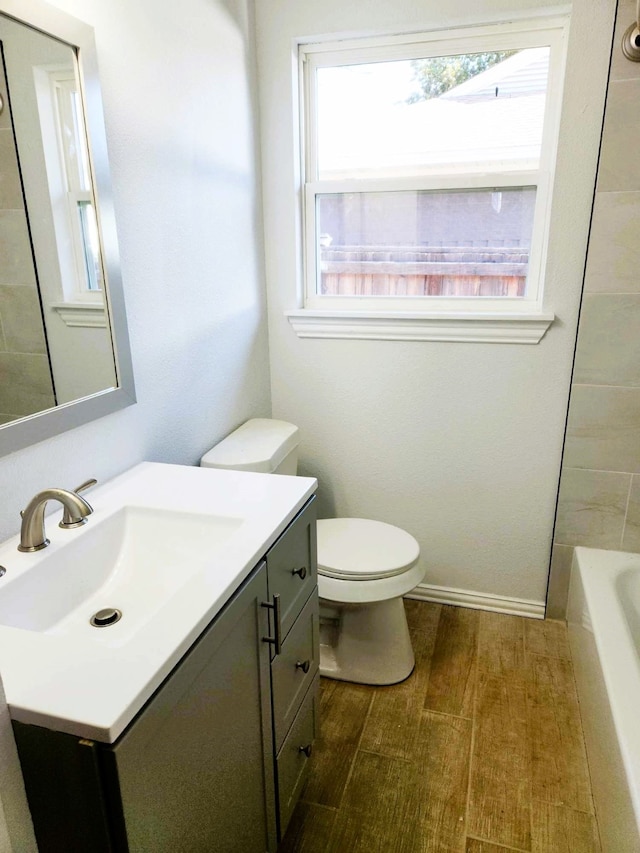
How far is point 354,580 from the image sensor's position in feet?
5.95

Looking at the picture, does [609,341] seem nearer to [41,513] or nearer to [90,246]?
[90,246]

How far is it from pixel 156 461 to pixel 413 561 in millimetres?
886

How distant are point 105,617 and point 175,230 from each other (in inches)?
41.9

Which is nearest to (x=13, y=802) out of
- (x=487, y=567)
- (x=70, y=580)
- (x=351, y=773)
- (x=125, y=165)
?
(x=70, y=580)

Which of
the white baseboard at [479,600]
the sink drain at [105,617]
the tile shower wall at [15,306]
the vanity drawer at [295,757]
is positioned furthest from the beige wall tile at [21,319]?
the white baseboard at [479,600]

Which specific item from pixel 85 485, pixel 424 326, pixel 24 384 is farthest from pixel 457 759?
pixel 24 384

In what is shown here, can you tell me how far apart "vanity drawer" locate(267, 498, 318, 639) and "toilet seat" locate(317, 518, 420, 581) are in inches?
14.7

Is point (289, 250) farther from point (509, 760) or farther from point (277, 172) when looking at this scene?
point (509, 760)

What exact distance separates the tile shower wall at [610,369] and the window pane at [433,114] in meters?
0.27

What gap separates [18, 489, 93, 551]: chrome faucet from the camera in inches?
39.0

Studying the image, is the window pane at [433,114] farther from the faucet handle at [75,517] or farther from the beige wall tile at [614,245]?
the faucet handle at [75,517]

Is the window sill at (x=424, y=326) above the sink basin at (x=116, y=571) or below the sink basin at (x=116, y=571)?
above

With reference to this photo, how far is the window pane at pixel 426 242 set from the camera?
2.06 metres

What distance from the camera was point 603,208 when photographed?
1.84 m
